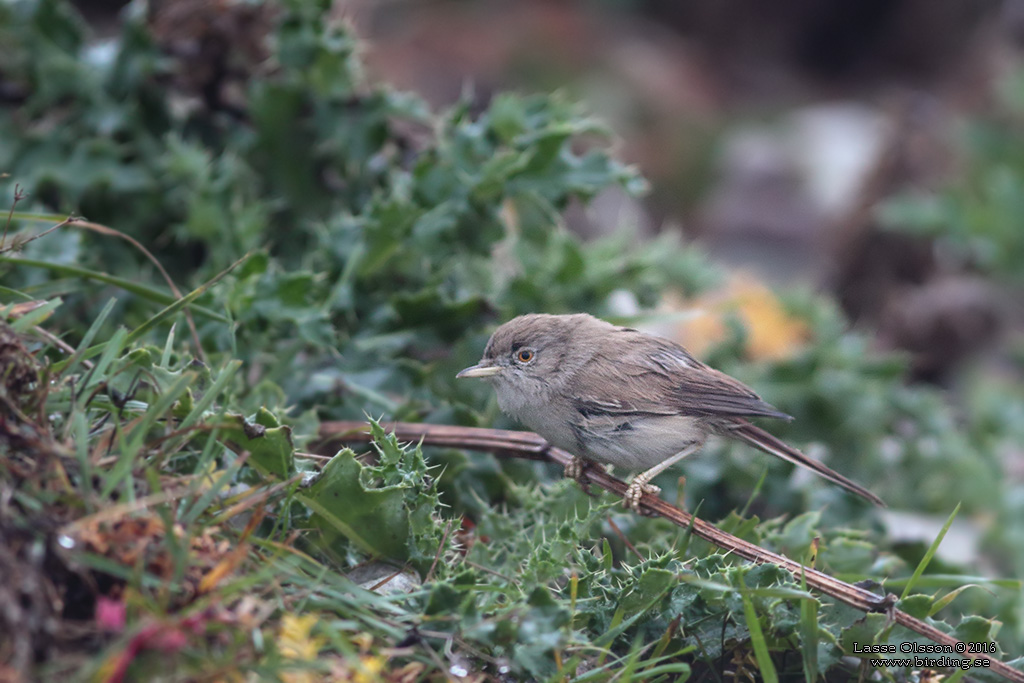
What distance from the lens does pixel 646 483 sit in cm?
367

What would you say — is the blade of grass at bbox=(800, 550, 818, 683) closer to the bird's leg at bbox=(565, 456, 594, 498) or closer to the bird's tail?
the bird's tail

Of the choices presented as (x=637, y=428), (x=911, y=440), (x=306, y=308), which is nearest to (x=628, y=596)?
(x=637, y=428)

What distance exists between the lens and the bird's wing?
3.74 metres

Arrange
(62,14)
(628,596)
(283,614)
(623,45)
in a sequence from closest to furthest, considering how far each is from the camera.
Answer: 1. (283,614)
2. (628,596)
3. (62,14)
4. (623,45)

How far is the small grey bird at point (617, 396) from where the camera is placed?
3.62 m

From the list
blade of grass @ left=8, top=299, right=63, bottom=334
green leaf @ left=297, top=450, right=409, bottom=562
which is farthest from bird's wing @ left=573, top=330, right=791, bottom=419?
blade of grass @ left=8, top=299, right=63, bottom=334

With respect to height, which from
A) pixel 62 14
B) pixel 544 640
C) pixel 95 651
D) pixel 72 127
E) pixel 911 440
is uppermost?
pixel 62 14

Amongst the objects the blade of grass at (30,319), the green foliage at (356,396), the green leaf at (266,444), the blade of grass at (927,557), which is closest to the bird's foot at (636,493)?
the green foliage at (356,396)

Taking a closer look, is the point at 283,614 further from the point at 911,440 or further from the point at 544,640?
the point at 911,440

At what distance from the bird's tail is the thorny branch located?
47 centimetres

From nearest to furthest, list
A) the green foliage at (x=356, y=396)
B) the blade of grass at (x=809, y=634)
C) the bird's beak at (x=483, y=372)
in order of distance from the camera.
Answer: the green foliage at (x=356, y=396), the blade of grass at (x=809, y=634), the bird's beak at (x=483, y=372)

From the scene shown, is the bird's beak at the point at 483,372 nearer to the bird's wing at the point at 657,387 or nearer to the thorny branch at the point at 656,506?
the thorny branch at the point at 656,506

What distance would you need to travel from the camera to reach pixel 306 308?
4094 mm

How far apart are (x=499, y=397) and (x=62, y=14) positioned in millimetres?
3496
